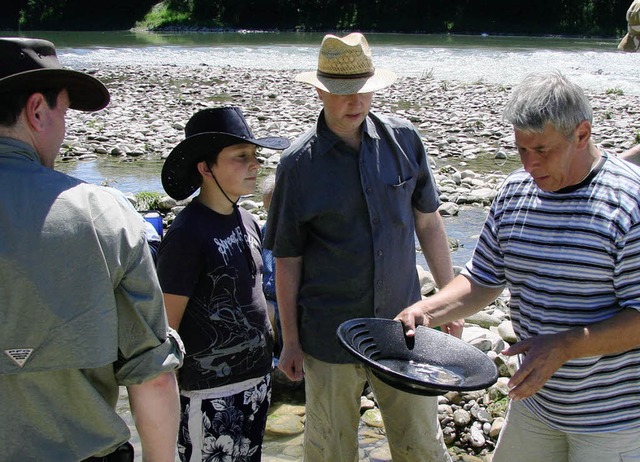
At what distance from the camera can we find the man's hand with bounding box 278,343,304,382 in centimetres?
341

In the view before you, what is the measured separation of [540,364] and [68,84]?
1.59 metres

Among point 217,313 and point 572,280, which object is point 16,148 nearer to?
point 217,313

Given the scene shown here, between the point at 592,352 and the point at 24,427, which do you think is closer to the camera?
the point at 24,427

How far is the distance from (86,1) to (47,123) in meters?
71.6

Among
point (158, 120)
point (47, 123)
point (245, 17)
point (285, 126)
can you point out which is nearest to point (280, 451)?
point (47, 123)

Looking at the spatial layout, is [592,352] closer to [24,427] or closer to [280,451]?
[24,427]

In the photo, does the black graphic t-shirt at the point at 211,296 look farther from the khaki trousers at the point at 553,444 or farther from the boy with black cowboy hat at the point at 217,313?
the khaki trousers at the point at 553,444

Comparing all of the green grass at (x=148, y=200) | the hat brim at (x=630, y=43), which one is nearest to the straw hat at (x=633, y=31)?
the hat brim at (x=630, y=43)

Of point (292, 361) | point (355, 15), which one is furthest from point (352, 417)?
point (355, 15)

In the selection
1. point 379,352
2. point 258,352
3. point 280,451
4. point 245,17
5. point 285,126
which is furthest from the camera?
point 245,17

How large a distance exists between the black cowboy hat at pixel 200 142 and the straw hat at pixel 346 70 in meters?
0.38

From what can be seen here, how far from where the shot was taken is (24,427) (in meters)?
1.94

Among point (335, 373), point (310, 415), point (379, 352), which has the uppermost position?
point (379, 352)

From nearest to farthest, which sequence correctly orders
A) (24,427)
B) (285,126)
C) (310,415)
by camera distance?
(24,427), (310,415), (285,126)
